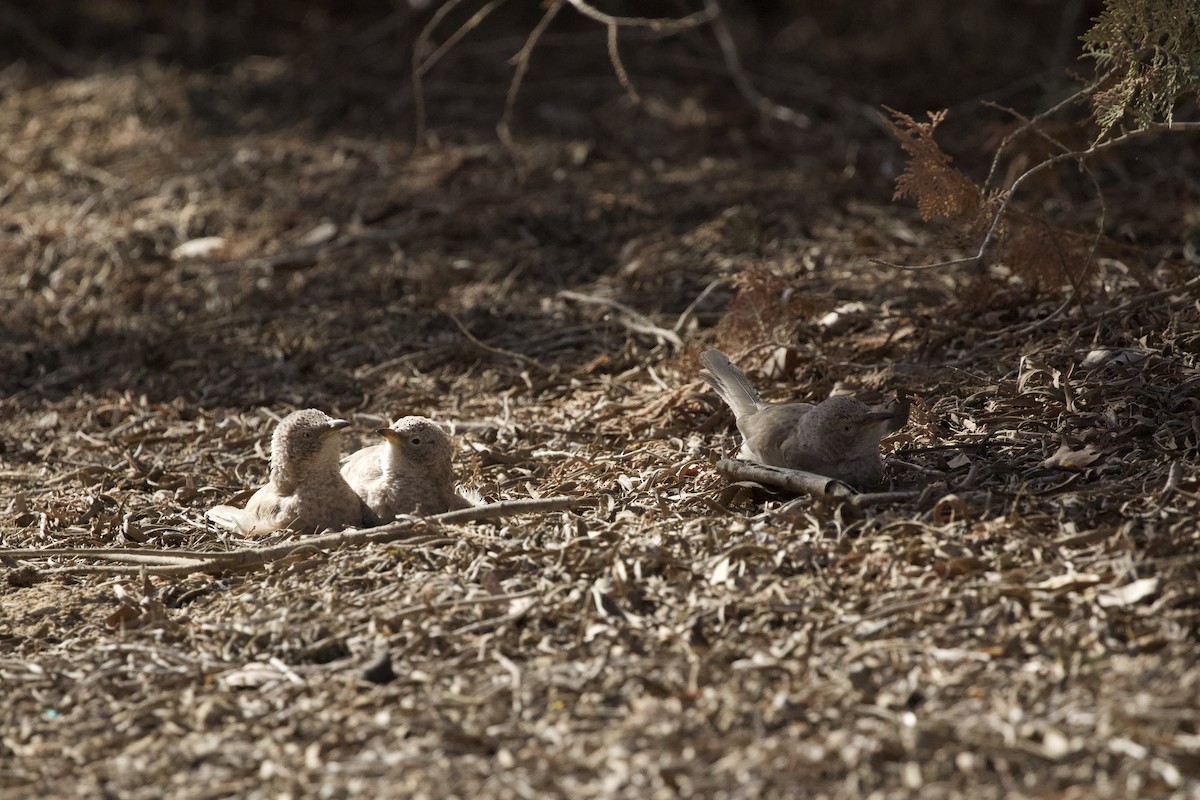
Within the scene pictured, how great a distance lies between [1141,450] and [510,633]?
254 cm

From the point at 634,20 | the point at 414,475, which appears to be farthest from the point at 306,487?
the point at 634,20

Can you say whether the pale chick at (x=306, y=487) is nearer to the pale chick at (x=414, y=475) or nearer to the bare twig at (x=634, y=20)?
the pale chick at (x=414, y=475)

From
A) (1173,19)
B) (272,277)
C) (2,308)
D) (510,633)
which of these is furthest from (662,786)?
(2,308)

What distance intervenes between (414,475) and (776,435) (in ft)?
4.91

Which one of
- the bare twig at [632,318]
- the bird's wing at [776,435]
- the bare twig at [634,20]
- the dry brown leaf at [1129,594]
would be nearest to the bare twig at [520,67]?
the bare twig at [634,20]

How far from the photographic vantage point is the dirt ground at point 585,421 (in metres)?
3.61

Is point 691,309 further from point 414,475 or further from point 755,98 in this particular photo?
point 755,98

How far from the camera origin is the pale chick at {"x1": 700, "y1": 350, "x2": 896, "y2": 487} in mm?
5000

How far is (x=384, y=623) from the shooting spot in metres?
4.32

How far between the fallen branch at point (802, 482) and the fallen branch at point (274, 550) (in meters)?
0.67

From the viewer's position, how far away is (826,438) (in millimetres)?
5008

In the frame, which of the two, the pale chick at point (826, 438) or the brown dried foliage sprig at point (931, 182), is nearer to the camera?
the pale chick at point (826, 438)

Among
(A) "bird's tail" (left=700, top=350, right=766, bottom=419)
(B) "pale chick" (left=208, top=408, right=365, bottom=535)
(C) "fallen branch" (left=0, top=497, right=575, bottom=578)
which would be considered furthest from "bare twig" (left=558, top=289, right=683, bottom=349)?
(B) "pale chick" (left=208, top=408, right=365, bottom=535)

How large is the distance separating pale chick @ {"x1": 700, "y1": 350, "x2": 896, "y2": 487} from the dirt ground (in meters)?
0.23
